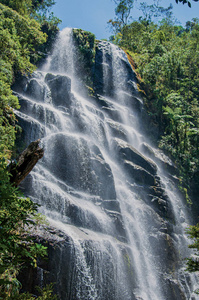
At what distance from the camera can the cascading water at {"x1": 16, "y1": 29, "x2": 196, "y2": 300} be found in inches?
416

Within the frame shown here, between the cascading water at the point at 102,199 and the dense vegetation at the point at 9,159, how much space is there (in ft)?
6.17

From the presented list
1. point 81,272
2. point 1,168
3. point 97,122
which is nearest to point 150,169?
point 97,122

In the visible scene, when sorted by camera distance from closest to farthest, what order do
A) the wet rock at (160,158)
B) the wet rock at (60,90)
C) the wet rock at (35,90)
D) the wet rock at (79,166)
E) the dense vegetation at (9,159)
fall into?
the dense vegetation at (9,159) → the wet rock at (79,166) → the wet rock at (35,90) → the wet rock at (60,90) → the wet rock at (160,158)

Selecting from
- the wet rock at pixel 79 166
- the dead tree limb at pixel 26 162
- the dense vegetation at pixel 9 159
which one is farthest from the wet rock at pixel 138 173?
the dead tree limb at pixel 26 162

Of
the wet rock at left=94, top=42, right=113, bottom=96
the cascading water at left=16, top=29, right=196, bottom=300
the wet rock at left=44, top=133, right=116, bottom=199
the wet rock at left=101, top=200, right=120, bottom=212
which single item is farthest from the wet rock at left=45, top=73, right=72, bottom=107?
the wet rock at left=101, top=200, right=120, bottom=212

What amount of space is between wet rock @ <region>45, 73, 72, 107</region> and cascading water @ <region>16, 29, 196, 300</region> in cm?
7

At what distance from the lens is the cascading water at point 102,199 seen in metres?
10.6

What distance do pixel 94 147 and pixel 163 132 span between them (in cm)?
1321

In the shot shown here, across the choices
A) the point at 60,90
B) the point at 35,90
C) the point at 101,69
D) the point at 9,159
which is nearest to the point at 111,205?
the point at 9,159

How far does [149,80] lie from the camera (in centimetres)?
2986

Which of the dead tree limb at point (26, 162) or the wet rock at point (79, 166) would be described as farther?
the wet rock at point (79, 166)

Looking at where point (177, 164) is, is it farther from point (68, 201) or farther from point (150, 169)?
Result: point (68, 201)

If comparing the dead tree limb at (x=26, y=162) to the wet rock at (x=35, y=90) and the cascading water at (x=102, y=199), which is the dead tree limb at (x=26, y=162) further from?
the wet rock at (x=35, y=90)

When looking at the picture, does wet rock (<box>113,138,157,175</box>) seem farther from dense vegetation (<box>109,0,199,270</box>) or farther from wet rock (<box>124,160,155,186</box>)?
dense vegetation (<box>109,0,199,270</box>)
